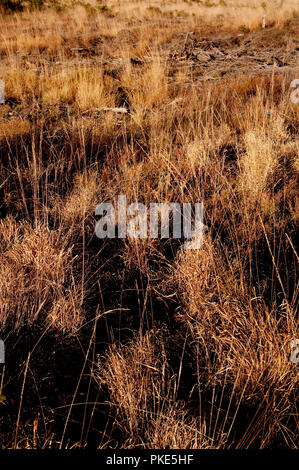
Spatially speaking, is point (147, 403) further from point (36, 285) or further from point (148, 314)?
point (36, 285)

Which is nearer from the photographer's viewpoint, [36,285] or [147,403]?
[147,403]

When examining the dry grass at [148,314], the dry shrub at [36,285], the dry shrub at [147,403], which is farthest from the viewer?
the dry shrub at [36,285]

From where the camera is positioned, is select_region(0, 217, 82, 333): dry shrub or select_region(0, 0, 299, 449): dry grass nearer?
select_region(0, 0, 299, 449): dry grass

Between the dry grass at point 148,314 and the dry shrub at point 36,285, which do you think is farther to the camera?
the dry shrub at point 36,285

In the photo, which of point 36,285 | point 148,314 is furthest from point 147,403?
point 36,285

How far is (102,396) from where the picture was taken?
1477 mm

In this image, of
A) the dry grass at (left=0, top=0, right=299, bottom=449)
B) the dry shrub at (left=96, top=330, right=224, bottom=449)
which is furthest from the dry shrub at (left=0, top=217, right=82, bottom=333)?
the dry shrub at (left=96, top=330, right=224, bottom=449)

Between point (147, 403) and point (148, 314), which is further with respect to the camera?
point (148, 314)

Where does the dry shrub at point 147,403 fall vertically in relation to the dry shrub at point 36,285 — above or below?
→ below

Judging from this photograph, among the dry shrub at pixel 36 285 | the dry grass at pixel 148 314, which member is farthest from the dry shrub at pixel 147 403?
the dry shrub at pixel 36 285

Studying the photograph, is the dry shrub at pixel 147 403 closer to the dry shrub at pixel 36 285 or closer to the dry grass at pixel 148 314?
the dry grass at pixel 148 314

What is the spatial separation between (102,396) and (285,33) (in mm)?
11804

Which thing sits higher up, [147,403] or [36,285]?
[36,285]

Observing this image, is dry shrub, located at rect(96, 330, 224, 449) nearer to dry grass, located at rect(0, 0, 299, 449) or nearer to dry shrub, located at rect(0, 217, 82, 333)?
dry grass, located at rect(0, 0, 299, 449)
